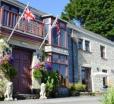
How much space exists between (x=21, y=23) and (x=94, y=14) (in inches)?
1160

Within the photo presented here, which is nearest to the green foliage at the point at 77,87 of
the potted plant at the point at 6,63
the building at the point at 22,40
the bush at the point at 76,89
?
the bush at the point at 76,89

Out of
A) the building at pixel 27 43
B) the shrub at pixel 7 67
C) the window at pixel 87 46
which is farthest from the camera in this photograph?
the window at pixel 87 46

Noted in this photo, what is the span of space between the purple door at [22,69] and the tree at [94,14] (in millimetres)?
27073

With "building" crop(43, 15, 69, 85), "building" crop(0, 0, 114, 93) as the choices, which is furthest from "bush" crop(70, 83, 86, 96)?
"building" crop(43, 15, 69, 85)

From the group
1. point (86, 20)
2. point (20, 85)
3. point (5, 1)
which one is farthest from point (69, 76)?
point (86, 20)

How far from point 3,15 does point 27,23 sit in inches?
100

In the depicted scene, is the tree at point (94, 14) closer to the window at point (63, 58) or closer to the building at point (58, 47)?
the building at point (58, 47)

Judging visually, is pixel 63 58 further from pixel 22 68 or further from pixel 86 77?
pixel 86 77

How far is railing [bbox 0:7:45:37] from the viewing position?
65.6 ft

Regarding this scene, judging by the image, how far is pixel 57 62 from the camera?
2484 centimetres

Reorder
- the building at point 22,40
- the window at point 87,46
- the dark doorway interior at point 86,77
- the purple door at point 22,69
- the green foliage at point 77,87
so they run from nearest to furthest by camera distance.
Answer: the building at point 22,40 < the purple door at point 22,69 < the green foliage at point 77,87 < the dark doorway interior at point 86,77 < the window at point 87,46

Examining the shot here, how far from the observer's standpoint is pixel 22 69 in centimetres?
2200

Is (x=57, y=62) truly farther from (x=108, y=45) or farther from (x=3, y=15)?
(x=108, y=45)

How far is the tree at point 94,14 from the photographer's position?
4856 cm
